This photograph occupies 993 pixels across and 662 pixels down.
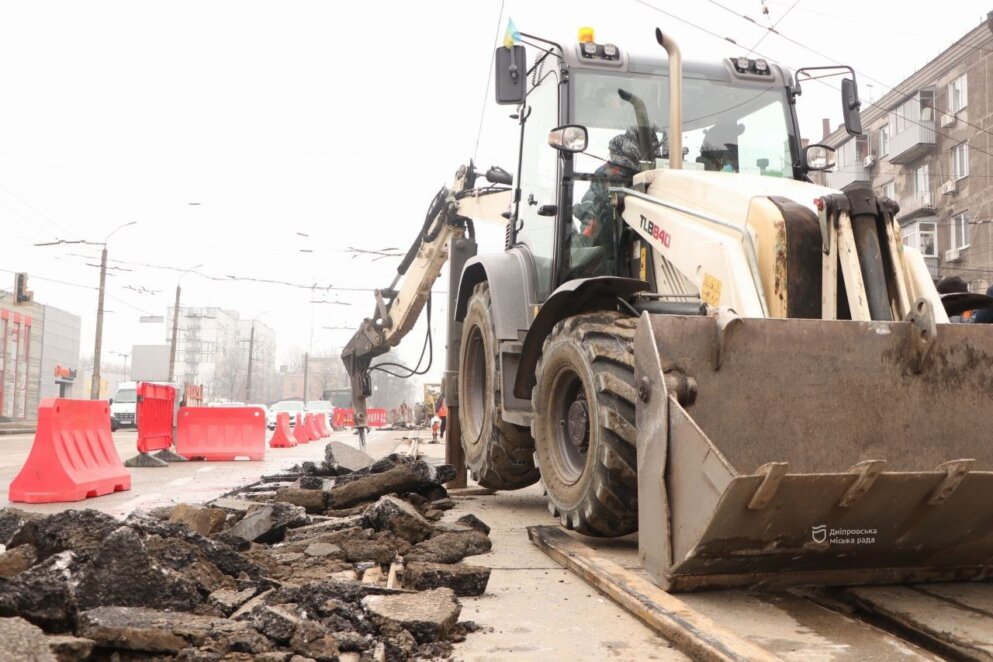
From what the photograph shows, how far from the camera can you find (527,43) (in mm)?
6910

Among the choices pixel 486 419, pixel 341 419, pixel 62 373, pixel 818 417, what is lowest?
pixel 341 419

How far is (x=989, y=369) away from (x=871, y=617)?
1.34 meters

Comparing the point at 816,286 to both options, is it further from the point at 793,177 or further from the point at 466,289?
the point at 466,289

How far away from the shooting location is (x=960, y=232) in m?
33.3

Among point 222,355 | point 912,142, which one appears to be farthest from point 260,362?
point 912,142

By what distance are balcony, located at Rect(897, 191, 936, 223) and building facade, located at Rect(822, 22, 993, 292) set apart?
0.04 metres

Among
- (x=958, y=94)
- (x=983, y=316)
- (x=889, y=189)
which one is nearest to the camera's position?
(x=983, y=316)

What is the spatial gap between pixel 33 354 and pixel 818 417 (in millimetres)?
64394

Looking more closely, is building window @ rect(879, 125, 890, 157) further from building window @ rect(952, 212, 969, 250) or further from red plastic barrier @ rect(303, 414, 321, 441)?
red plastic barrier @ rect(303, 414, 321, 441)

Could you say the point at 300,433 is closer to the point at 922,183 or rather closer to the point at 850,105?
the point at 850,105

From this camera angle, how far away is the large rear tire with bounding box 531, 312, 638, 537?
4.99m

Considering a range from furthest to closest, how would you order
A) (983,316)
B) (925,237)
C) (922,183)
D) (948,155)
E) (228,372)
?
(228,372) < (922,183) < (925,237) < (948,155) < (983,316)

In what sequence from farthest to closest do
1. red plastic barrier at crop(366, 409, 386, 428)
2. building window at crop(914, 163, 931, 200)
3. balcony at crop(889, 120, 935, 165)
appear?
1. red plastic barrier at crop(366, 409, 386, 428)
2. building window at crop(914, 163, 931, 200)
3. balcony at crop(889, 120, 935, 165)

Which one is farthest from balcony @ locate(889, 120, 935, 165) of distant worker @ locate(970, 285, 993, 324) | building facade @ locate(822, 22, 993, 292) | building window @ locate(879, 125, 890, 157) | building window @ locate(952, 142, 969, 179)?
distant worker @ locate(970, 285, 993, 324)
